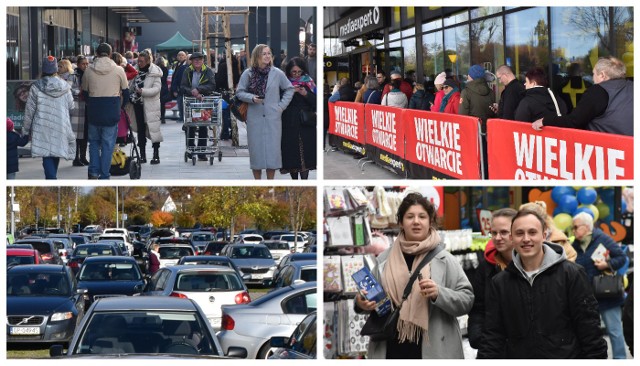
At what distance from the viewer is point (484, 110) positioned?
11.1m

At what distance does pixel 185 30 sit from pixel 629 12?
42.2 m

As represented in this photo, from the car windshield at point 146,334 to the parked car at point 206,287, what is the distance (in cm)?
585

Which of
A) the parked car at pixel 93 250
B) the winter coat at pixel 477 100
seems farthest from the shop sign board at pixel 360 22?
the winter coat at pixel 477 100

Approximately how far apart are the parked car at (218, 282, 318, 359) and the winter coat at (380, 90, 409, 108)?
18.5ft

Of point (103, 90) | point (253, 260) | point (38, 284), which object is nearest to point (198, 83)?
point (38, 284)

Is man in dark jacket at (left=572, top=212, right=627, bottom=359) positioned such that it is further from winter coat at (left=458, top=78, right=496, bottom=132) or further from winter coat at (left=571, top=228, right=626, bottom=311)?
winter coat at (left=458, top=78, right=496, bottom=132)

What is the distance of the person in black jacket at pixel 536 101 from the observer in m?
8.75

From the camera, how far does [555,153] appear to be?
26.3ft

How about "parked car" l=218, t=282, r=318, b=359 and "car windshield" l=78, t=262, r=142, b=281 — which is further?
"car windshield" l=78, t=262, r=142, b=281

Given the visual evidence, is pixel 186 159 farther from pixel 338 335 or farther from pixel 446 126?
pixel 338 335

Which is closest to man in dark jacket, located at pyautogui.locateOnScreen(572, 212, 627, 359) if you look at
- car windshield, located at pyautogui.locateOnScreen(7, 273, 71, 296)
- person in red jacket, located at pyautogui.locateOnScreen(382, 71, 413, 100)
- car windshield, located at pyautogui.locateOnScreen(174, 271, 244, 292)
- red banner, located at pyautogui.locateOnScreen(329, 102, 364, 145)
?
car windshield, located at pyautogui.locateOnScreen(174, 271, 244, 292)

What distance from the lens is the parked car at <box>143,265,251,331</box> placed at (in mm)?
12797

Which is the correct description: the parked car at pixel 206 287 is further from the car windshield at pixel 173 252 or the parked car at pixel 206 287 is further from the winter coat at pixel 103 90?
the car windshield at pixel 173 252

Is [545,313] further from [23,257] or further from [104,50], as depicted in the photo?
[23,257]
